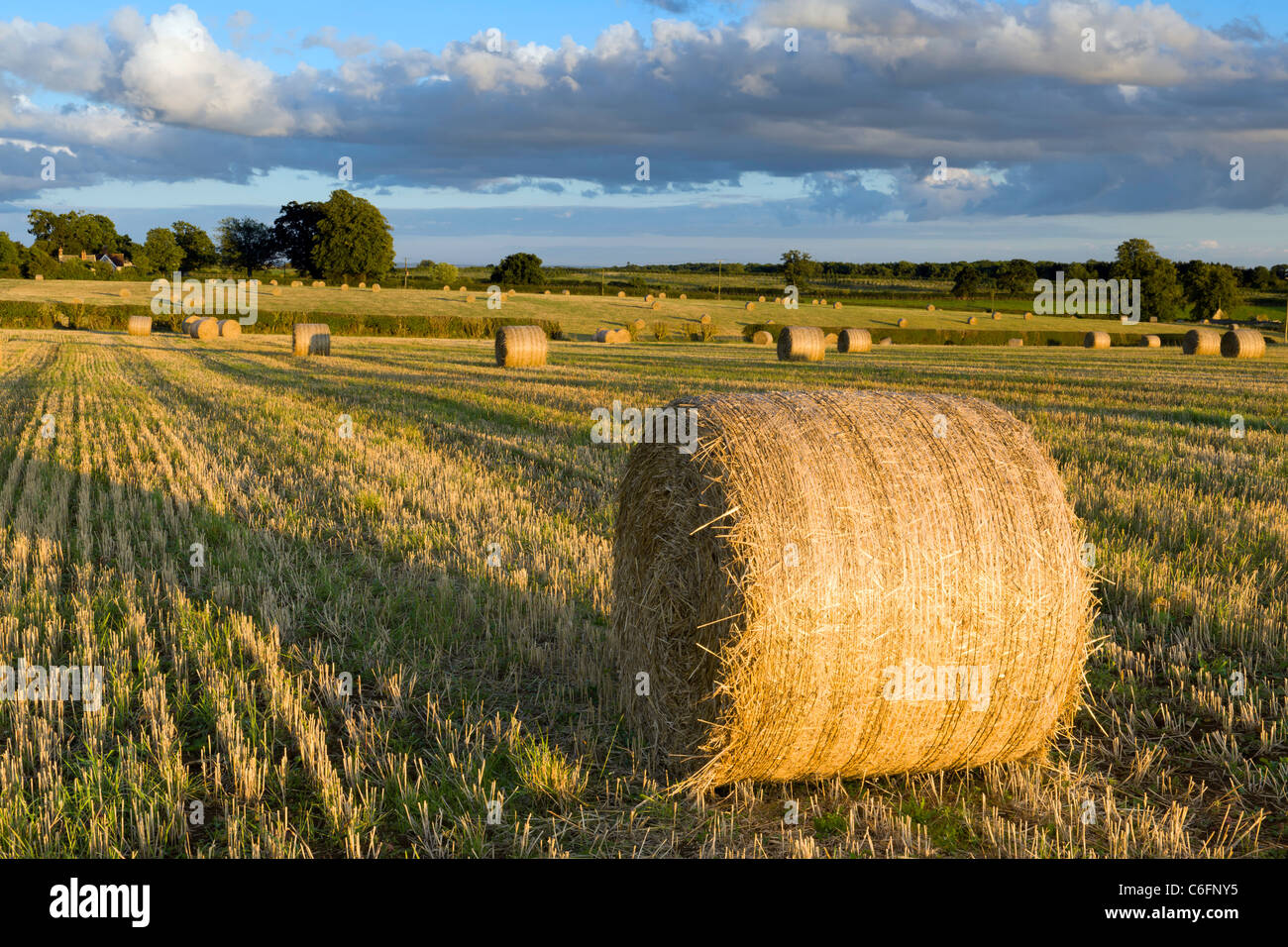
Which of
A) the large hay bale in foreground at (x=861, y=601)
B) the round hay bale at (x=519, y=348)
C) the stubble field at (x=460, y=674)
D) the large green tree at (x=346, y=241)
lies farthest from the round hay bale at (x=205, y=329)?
the large green tree at (x=346, y=241)

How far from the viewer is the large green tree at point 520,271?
111 m

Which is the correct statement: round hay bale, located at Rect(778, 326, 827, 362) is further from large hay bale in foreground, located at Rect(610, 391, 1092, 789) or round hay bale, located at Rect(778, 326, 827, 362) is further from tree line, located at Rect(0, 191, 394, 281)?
tree line, located at Rect(0, 191, 394, 281)

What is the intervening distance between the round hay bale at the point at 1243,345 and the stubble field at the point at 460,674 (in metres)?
34.5

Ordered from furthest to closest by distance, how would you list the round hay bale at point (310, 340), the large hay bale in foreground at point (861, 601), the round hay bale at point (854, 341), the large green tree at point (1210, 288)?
the large green tree at point (1210, 288)
the round hay bale at point (854, 341)
the round hay bale at point (310, 340)
the large hay bale in foreground at point (861, 601)

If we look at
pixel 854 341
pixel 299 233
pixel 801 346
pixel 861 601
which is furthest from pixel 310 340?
pixel 299 233

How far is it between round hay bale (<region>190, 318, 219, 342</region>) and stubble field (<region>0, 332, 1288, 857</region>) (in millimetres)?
37628

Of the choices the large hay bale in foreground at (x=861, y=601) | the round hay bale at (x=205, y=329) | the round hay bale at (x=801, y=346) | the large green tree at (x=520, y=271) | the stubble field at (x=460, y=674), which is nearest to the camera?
the stubble field at (x=460, y=674)

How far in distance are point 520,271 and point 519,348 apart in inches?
3240

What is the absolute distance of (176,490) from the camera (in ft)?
35.1

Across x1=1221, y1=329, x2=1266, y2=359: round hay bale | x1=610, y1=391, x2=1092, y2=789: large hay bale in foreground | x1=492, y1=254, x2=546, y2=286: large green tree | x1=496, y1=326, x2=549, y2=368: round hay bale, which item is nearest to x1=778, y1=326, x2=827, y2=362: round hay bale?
x1=496, y1=326, x2=549, y2=368: round hay bale

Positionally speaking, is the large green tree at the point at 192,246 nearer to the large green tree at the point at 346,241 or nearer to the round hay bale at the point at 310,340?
the large green tree at the point at 346,241

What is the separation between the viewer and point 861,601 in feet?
14.4

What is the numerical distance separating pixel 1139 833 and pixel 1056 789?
1.58 feet

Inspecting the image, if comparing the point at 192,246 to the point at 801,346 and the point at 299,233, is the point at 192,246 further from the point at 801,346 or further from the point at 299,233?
the point at 801,346
